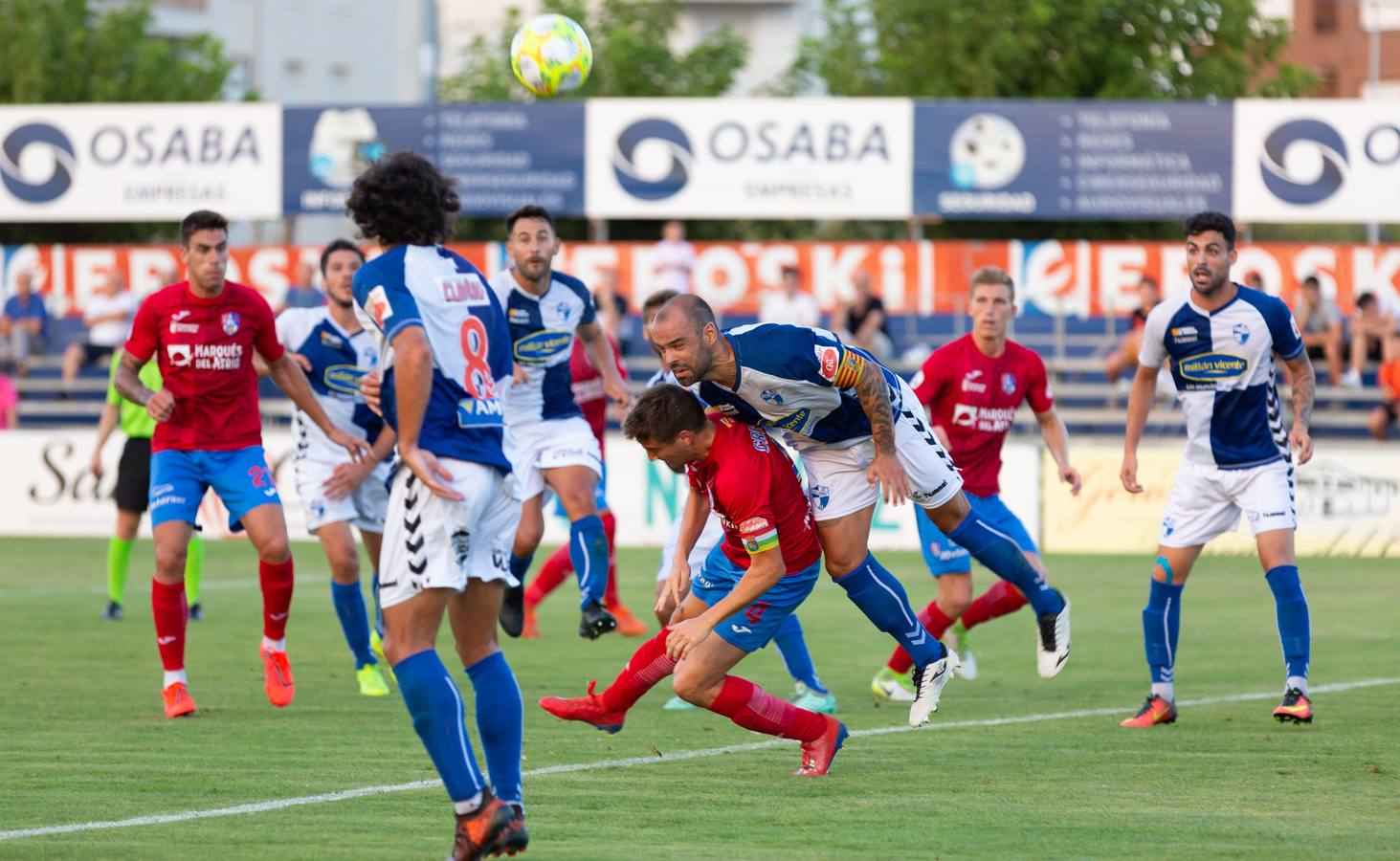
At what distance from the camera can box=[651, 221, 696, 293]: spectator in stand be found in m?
24.8

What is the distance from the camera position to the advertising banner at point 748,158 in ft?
82.7

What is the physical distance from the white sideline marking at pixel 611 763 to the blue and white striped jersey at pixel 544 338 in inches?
141

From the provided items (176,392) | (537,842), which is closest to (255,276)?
(176,392)

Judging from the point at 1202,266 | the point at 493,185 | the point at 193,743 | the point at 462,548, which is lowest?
the point at 193,743

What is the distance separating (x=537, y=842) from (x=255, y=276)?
70.4 feet

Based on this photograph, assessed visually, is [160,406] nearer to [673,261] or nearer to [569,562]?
[569,562]

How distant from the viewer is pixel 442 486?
5977mm

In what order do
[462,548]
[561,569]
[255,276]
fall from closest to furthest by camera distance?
[462,548]
[561,569]
[255,276]

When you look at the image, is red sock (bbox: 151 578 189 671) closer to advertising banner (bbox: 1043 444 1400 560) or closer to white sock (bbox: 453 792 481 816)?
white sock (bbox: 453 792 481 816)

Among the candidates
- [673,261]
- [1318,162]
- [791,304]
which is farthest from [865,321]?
[1318,162]

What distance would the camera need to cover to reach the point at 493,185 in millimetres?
25828

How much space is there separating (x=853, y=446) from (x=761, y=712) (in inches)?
47.9

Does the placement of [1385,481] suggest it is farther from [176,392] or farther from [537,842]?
[537,842]

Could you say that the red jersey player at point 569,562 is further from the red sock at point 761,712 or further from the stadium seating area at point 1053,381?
the stadium seating area at point 1053,381
